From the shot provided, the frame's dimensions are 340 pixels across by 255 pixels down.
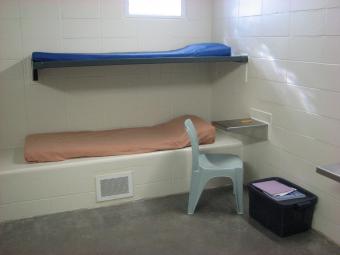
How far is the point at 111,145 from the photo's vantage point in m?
3.03

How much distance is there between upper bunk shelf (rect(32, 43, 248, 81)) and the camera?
9.53 ft

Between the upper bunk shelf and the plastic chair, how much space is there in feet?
2.09

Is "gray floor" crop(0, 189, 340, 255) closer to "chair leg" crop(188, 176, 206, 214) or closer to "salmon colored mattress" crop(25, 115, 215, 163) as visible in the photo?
"chair leg" crop(188, 176, 206, 214)

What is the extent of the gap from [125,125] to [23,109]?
910 millimetres

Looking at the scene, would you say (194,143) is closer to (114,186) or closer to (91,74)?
(114,186)

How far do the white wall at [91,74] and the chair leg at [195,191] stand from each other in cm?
107

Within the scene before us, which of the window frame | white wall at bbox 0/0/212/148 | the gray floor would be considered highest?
the window frame

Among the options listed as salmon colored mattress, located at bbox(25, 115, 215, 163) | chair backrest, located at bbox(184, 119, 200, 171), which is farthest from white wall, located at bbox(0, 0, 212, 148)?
chair backrest, located at bbox(184, 119, 200, 171)

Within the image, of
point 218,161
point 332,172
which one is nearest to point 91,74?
point 218,161

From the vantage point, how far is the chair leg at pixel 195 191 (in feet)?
9.04


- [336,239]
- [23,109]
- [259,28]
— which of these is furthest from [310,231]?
[23,109]

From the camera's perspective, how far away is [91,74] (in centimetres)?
341

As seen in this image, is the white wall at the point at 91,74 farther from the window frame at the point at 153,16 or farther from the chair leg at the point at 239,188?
the chair leg at the point at 239,188

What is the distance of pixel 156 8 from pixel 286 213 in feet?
7.13
